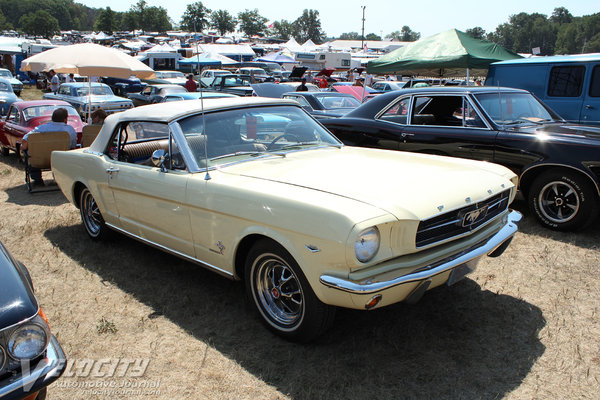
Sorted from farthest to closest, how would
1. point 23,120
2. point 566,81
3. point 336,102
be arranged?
point 336,102 < point 23,120 < point 566,81

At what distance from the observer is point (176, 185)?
354cm

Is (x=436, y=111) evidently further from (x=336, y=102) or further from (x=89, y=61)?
(x=89, y=61)

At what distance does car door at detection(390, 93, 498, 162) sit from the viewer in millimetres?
5496

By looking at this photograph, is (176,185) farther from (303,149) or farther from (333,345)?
(333,345)

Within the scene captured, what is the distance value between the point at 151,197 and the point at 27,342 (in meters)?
1.85

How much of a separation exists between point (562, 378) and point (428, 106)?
13.4 feet

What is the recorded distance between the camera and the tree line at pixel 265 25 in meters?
102

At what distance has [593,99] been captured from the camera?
787cm

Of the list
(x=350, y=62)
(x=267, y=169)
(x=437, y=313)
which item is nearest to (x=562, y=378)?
(x=437, y=313)

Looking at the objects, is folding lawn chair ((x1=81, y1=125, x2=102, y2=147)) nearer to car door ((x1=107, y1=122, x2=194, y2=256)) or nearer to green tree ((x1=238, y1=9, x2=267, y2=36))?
car door ((x1=107, y1=122, x2=194, y2=256))

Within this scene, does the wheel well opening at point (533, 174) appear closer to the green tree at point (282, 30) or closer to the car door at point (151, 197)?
the car door at point (151, 197)

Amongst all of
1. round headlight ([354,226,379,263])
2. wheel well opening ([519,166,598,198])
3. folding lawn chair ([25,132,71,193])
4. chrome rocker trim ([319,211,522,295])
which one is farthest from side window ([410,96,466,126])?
folding lawn chair ([25,132,71,193])

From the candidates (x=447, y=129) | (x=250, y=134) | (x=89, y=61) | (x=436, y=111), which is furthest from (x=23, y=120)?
(x=447, y=129)

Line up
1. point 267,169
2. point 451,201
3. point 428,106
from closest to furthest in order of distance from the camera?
Answer: point 451,201 → point 267,169 → point 428,106
